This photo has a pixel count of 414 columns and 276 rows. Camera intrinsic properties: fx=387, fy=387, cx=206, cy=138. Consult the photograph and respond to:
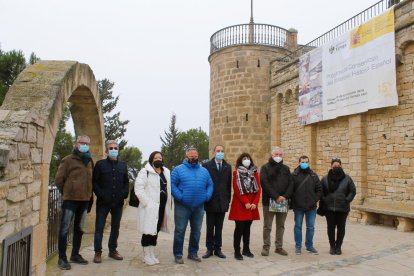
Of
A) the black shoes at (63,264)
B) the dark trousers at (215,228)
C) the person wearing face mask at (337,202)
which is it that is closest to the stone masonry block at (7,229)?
the black shoes at (63,264)

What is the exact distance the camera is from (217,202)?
5777mm

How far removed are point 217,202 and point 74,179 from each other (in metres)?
2.06

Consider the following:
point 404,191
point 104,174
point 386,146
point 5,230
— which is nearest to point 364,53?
point 386,146

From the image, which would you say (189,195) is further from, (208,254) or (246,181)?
(208,254)

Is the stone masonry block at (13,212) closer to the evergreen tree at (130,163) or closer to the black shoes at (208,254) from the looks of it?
the black shoes at (208,254)

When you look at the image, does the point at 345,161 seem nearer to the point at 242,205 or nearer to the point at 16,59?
the point at 242,205

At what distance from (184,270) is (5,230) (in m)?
2.58

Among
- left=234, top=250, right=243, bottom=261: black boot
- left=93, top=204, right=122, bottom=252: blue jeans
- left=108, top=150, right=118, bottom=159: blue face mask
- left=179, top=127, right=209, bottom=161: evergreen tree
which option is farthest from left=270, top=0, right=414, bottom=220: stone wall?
left=179, top=127, right=209, bottom=161: evergreen tree

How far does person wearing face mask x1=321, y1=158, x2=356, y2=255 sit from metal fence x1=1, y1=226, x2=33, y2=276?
451 cm

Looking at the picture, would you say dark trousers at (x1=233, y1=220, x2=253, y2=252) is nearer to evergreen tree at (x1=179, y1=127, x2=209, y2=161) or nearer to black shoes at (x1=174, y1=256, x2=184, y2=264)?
black shoes at (x1=174, y1=256, x2=184, y2=264)

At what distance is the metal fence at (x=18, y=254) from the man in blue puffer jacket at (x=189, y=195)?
7.01 ft

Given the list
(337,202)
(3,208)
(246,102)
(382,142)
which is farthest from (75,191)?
(246,102)

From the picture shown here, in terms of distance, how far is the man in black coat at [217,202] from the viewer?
5.79 metres

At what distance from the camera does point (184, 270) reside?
5.18 meters
